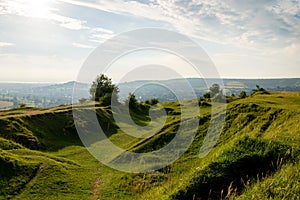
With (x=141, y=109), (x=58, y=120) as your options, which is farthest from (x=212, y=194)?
(x=141, y=109)

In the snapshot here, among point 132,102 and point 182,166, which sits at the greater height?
point 132,102

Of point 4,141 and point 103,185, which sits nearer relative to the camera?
point 103,185

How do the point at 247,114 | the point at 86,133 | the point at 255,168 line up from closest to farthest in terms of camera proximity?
the point at 255,168, the point at 247,114, the point at 86,133

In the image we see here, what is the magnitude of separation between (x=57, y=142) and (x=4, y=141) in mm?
8461

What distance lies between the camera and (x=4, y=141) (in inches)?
1047

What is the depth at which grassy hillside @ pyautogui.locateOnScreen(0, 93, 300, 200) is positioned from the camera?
30.7 feet

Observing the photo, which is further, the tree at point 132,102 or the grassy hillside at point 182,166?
the tree at point 132,102

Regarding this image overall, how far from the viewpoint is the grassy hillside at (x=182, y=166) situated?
9.37 metres

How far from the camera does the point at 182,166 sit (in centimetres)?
1898

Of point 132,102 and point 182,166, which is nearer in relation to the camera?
point 182,166

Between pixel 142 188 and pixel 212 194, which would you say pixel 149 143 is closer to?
pixel 142 188

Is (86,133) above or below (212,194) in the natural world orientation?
below

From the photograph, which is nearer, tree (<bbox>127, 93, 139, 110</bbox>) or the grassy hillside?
the grassy hillside

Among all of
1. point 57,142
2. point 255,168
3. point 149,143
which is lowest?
point 57,142
